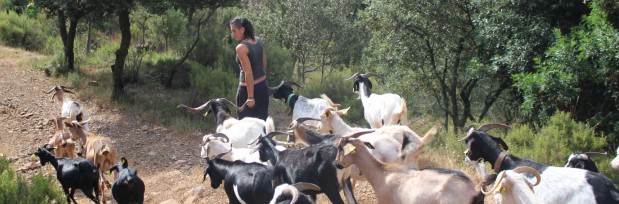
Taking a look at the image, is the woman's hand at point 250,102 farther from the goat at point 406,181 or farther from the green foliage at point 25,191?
the green foliage at point 25,191

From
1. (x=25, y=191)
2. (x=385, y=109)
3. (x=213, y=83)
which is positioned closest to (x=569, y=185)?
(x=385, y=109)

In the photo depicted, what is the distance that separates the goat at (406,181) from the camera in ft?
16.1

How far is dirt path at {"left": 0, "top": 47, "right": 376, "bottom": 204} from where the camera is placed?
8.10m

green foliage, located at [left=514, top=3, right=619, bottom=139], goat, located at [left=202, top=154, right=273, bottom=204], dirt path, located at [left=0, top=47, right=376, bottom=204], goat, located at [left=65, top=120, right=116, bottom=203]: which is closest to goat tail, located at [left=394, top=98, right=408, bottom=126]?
dirt path, located at [left=0, top=47, right=376, bottom=204]

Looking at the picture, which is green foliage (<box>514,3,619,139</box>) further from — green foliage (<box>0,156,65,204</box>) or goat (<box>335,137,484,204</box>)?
green foliage (<box>0,156,65,204</box>)

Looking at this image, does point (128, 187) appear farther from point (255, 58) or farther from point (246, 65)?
point (255, 58)

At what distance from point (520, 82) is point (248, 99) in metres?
3.87

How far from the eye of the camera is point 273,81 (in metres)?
14.4

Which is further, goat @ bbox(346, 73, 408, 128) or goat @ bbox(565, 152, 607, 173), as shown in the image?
goat @ bbox(346, 73, 408, 128)

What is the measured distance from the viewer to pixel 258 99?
782cm

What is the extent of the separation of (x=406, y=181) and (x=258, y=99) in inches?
116

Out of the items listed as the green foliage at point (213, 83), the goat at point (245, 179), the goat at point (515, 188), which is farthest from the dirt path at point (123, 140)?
the goat at point (515, 188)

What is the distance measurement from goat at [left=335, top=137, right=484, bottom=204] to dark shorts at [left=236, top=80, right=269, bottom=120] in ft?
7.44

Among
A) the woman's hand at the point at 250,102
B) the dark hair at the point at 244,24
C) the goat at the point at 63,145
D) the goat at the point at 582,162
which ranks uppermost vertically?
the dark hair at the point at 244,24
